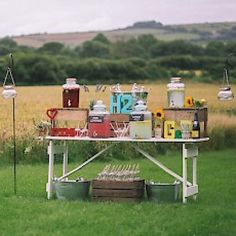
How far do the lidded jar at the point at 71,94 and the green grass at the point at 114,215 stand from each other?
1524 mm

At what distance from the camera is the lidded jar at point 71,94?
12.8 m

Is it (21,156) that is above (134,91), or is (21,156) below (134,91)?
below

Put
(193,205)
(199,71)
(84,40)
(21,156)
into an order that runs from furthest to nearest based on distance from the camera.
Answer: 1. (84,40)
2. (199,71)
3. (21,156)
4. (193,205)

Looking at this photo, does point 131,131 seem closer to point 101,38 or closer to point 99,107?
point 99,107

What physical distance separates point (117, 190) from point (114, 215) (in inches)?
47.9

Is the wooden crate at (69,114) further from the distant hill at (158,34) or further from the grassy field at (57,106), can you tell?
the distant hill at (158,34)

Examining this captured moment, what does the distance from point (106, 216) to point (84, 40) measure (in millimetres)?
61802

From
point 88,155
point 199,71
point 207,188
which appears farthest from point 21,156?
point 199,71

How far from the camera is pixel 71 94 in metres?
12.9

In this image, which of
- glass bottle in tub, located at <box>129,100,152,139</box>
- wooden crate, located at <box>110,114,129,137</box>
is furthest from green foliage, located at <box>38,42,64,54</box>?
glass bottle in tub, located at <box>129,100,152,139</box>

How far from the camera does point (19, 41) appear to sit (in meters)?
73.1

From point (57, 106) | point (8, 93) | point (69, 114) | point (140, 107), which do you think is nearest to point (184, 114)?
point (140, 107)

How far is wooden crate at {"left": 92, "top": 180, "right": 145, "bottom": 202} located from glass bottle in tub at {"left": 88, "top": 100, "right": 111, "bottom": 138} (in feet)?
2.29

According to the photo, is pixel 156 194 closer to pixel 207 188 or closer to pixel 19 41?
pixel 207 188
